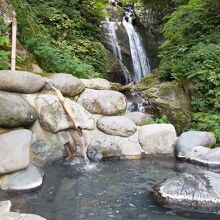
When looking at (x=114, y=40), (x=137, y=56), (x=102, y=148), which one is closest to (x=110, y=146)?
(x=102, y=148)

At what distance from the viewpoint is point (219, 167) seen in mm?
7055

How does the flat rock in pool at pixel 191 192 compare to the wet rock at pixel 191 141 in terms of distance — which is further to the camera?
the wet rock at pixel 191 141

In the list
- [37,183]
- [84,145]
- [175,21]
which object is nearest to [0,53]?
[84,145]

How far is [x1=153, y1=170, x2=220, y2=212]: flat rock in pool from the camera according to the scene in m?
5.25

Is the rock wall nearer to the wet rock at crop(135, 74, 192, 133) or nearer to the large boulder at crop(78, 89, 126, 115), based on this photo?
the large boulder at crop(78, 89, 126, 115)

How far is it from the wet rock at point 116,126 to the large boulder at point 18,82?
1.70m

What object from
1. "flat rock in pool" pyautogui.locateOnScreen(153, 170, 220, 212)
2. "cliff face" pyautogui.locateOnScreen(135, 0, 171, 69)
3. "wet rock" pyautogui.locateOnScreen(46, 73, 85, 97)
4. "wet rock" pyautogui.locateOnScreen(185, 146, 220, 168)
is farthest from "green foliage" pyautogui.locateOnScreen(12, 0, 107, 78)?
"flat rock in pool" pyautogui.locateOnScreen(153, 170, 220, 212)

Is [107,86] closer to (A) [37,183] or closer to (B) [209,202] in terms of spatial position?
(A) [37,183]

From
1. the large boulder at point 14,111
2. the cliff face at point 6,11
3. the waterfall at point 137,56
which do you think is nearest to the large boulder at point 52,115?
the large boulder at point 14,111

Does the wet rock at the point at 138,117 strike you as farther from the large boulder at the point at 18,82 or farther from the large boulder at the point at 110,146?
the large boulder at the point at 18,82

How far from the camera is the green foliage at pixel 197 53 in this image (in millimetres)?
9062

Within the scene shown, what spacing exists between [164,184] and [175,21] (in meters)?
7.79

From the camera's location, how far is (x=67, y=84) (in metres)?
8.05

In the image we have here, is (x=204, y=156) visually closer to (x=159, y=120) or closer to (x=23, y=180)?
(x=159, y=120)
